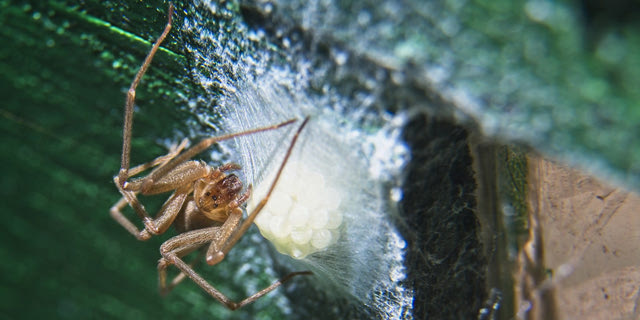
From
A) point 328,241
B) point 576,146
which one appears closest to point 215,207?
point 328,241

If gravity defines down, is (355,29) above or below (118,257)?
above

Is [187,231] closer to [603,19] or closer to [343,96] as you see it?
[343,96]

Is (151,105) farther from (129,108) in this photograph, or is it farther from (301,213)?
(301,213)

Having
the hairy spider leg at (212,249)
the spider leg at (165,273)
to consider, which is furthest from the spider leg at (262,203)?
the spider leg at (165,273)

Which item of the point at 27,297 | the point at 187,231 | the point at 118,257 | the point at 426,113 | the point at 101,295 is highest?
the point at 426,113

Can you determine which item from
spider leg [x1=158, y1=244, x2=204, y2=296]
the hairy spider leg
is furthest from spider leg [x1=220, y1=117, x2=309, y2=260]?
spider leg [x1=158, y1=244, x2=204, y2=296]

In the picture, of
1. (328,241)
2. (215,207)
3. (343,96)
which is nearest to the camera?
(343,96)

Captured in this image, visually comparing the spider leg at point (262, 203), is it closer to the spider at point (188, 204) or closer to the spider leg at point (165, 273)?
the spider at point (188, 204)
